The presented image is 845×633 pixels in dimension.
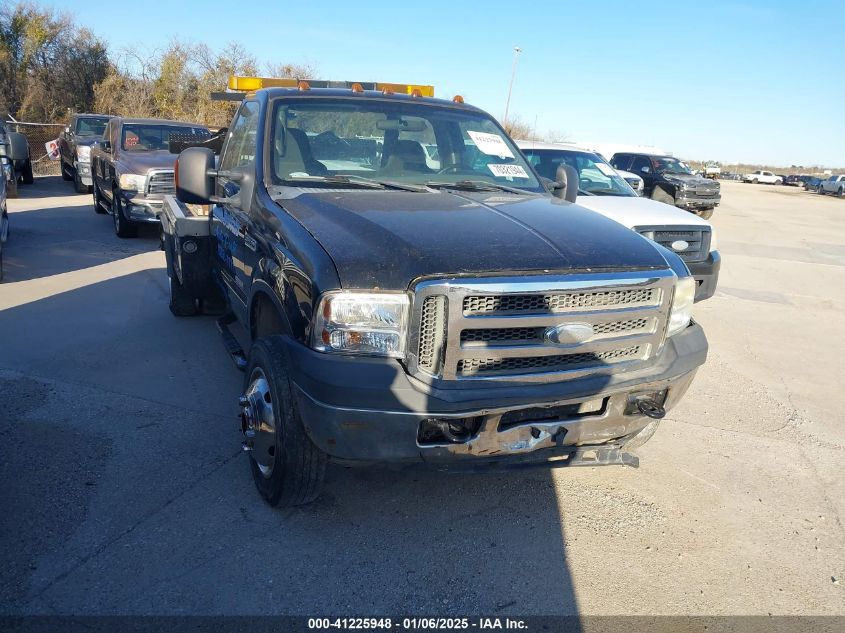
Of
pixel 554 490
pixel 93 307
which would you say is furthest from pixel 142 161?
pixel 554 490

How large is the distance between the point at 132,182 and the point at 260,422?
8.24 meters

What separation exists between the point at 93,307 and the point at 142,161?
4.54 m

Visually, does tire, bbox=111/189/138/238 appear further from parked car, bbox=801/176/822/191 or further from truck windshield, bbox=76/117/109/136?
parked car, bbox=801/176/822/191

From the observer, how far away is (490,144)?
4.60m

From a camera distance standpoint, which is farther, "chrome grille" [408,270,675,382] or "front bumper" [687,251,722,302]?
"front bumper" [687,251,722,302]

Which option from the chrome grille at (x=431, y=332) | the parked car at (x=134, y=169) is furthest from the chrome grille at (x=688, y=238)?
the parked car at (x=134, y=169)

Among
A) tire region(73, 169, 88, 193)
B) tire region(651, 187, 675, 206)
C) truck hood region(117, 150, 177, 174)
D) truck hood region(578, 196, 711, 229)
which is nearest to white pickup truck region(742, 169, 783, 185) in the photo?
tire region(651, 187, 675, 206)

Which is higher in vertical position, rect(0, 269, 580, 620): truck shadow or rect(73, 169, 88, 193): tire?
rect(0, 269, 580, 620): truck shadow

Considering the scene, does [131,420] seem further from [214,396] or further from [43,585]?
[43,585]

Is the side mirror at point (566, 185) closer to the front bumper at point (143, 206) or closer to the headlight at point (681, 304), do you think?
the headlight at point (681, 304)

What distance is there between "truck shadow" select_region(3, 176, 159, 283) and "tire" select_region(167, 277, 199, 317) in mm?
2664

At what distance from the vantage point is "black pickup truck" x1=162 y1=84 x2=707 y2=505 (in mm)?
2643

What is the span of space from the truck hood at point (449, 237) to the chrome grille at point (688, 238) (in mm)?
4122

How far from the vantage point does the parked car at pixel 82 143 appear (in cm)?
1555
